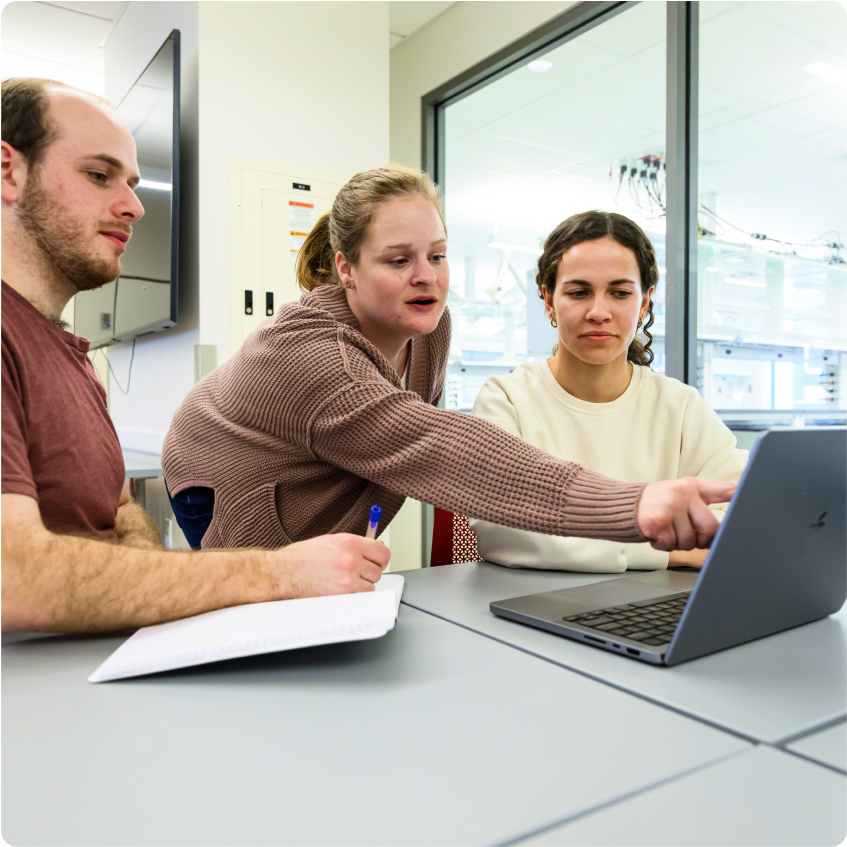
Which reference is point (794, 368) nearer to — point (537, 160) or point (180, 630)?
point (537, 160)

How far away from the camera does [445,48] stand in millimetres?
3141

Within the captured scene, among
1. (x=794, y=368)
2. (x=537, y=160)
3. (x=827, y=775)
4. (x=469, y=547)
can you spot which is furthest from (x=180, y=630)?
(x=537, y=160)

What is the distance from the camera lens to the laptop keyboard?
65cm

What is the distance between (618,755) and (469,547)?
0.90 meters

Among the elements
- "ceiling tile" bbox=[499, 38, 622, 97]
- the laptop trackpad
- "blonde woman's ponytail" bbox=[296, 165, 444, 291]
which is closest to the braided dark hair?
"blonde woman's ponytail" bbox=[296, 165, 444, 291]

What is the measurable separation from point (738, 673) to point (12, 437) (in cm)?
57

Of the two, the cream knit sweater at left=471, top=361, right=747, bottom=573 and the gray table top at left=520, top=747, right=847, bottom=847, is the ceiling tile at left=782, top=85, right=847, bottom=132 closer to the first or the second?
the cream knit sweater at left=471, top=361, right=747, bottom=573

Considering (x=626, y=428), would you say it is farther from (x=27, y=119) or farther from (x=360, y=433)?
(x=27, y=119)

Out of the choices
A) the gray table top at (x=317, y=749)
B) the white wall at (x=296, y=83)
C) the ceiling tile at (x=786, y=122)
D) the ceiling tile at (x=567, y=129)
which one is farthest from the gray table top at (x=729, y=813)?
the ceiling tile at (x=567, y=129)

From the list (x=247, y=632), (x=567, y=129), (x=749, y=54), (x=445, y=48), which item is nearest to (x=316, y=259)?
(x=247, y=632)

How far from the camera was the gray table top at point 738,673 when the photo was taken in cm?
50

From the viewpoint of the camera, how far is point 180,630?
0.50 m

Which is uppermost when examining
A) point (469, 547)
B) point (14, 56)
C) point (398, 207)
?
point (398, 207)

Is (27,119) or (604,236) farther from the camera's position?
(604,236)
